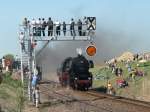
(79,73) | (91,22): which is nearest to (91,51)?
(91,22)

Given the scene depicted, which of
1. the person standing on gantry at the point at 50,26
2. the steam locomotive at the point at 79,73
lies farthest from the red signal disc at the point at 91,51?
the steam locomotive at the point at 79,73

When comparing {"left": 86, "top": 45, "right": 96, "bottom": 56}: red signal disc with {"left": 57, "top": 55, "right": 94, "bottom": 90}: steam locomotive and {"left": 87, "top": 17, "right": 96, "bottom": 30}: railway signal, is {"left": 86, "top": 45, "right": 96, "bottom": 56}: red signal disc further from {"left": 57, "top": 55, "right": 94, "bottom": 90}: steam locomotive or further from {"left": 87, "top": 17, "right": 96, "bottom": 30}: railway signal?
{"left": 57, "top": 55, "right": 94, "bottom": 90}: steam locomotive

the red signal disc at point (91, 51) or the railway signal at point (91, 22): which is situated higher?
the railway signal at point (91, 22)

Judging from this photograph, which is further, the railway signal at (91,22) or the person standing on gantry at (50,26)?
the person standing on gantry at (50,26)

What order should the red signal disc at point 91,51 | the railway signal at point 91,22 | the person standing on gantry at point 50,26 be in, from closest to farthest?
the red signal disc at point 91,51 → the railway signal at point 91,22 → the person standing on gantry at point 50,26

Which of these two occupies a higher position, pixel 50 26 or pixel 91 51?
pixel 50 26

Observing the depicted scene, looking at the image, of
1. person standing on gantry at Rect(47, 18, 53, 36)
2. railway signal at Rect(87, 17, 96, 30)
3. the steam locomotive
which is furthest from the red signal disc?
the steam locomotive

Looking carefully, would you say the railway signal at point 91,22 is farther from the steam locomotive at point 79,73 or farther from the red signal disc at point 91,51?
the steam locomotive at point 79,73

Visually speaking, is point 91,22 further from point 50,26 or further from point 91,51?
point 91,51

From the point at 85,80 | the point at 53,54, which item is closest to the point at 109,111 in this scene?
the point at 85,80

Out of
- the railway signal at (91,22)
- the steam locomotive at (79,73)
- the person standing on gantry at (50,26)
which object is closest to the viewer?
the railway signal at (91,22)

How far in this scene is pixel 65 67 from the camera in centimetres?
5053

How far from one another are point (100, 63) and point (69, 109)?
188 feet

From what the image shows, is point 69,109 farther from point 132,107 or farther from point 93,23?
point 93,23
